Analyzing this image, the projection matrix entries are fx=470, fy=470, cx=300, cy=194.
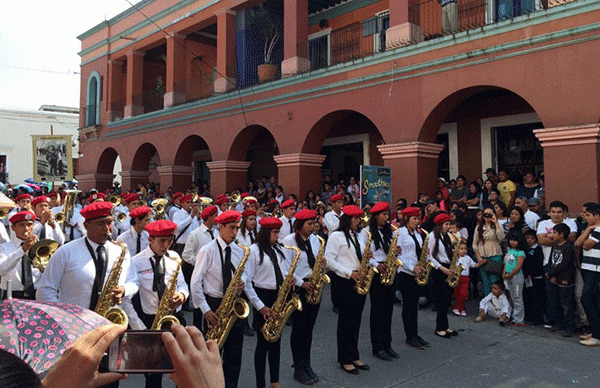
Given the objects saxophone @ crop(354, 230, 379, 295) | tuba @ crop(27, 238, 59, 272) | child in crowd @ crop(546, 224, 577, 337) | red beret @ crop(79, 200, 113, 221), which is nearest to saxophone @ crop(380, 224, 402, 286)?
saxophone @ crop(354, 230, 379, 295)

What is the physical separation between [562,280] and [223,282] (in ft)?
18.2

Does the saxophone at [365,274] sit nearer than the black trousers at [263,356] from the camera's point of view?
No

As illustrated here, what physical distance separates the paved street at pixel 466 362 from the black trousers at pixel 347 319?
244 mm

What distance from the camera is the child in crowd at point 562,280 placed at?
7352 millimetres

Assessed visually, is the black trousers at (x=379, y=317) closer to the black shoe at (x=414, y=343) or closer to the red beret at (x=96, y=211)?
the black shoe at (x=414, y=343)

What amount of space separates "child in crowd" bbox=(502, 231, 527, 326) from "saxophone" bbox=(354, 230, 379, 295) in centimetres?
342

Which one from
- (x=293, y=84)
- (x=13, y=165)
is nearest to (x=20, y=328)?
(x=293, y=84)

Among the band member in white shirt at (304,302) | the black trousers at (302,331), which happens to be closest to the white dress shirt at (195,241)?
the band member in white shirt at (304,302)

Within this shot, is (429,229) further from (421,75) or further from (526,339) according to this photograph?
(421,75)

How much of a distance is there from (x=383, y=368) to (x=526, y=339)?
275cm

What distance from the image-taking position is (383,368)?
5.96 meters

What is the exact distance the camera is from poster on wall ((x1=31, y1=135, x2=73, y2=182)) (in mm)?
13477

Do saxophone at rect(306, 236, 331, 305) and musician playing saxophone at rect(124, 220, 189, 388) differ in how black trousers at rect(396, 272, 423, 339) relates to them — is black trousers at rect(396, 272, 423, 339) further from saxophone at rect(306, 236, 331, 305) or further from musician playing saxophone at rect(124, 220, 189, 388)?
musician playing saxophone at rect(124, 220, 189, 388)

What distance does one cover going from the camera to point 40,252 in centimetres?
448
